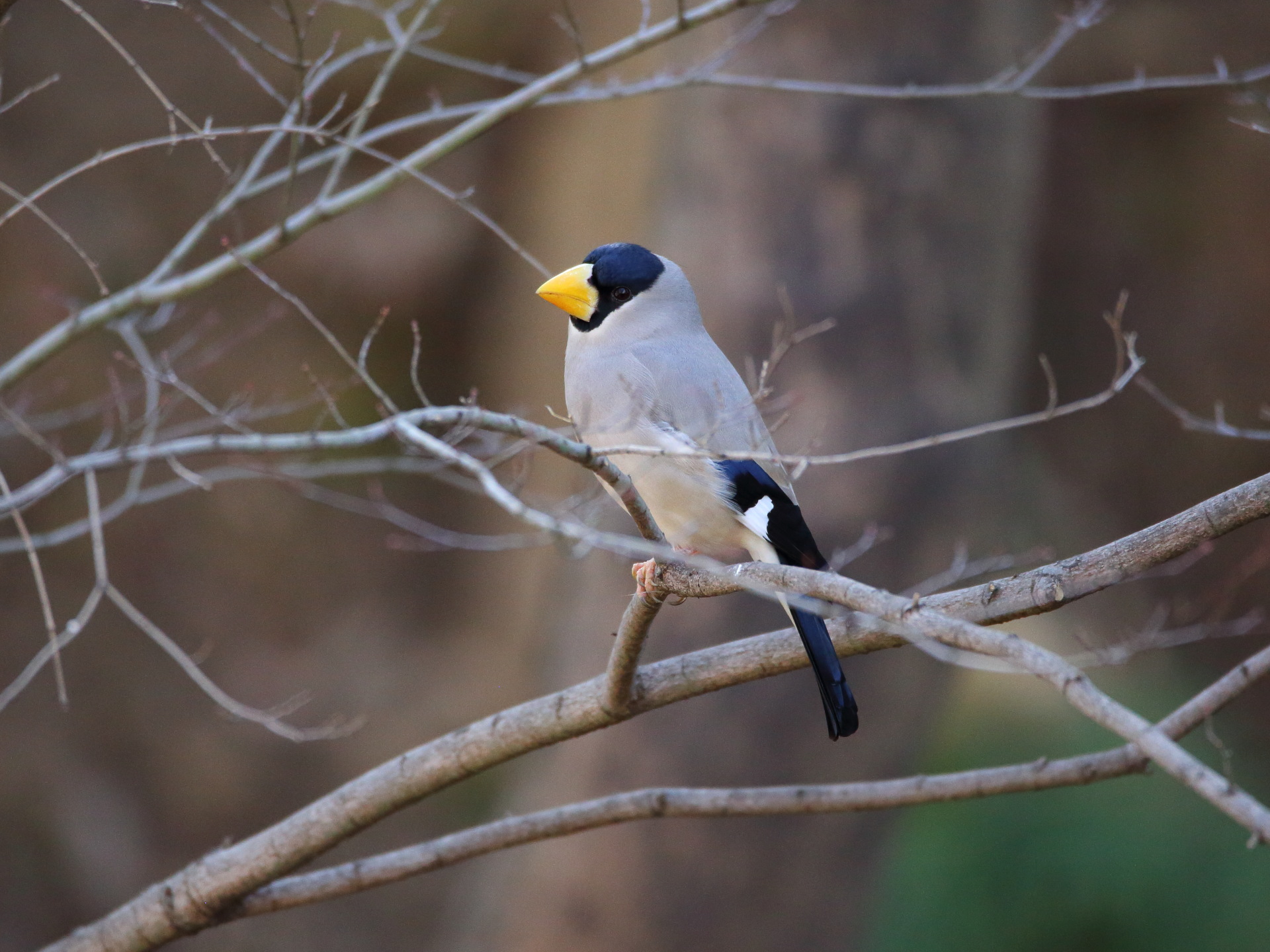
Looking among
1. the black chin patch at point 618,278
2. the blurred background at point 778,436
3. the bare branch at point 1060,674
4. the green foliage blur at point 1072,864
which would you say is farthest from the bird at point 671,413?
the green foliage blur at point 1072,864

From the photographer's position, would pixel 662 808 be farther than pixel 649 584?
Yes

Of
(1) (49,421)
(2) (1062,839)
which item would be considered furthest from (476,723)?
(2) (1062,839)

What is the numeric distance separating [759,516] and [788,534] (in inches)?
3.0

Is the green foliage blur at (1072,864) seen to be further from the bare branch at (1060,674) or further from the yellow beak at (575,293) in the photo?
the bare branch at (1060,674)

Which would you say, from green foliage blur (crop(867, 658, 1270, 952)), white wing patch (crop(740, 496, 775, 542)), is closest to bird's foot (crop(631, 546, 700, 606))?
white wing patch (crop(740, 496, 775, 542))

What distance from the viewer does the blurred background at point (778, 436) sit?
17.4 ft

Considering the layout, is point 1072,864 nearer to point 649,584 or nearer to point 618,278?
point 618,278

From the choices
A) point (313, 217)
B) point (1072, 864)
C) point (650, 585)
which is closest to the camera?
point (650, 585)

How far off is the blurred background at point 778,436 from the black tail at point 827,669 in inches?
85.3

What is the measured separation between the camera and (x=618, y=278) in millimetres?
3057

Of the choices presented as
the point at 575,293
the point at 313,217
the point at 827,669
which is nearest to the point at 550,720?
the point at 827,669

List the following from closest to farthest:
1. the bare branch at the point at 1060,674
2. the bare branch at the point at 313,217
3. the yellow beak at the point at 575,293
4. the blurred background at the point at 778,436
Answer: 1. the bare branch at the point at 1060,674
2. the yellow beak at the point at 575,293
3. the bare branch at the point at 313,217
4. the blurred background at the point at 778,436

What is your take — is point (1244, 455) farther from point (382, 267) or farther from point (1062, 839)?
point (382, 267)

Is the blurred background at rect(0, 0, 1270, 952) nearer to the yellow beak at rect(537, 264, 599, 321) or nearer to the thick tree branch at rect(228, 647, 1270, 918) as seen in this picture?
the yellow beak at rect(537, 264, 599, 321)
